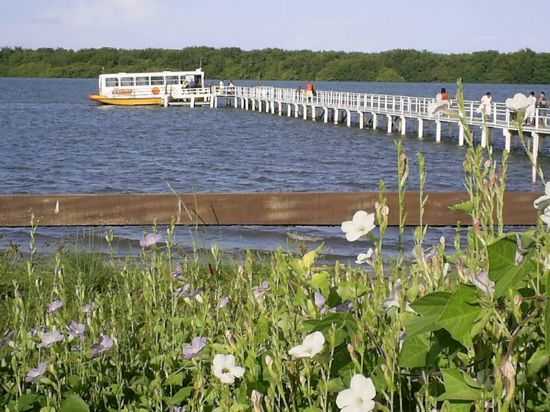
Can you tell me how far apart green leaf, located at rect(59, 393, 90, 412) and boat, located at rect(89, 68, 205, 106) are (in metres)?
70.0

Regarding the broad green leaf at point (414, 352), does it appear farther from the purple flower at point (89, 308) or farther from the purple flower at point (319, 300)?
the purple flower at point (89, 308)

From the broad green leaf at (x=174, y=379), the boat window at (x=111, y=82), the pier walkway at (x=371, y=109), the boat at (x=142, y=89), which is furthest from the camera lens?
the boat window at (x=111, y=82)

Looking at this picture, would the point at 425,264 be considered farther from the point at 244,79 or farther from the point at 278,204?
the point at 244,79

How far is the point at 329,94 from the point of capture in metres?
54.3

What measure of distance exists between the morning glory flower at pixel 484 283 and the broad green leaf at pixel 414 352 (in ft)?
0.70

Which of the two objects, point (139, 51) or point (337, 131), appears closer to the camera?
point (337, 131)

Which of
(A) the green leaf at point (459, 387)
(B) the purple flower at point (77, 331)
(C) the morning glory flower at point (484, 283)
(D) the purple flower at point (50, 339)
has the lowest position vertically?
(B) the purple flower at point (77, 331)

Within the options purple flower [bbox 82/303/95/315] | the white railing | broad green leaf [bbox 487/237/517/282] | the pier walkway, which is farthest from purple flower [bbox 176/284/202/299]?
the white railing

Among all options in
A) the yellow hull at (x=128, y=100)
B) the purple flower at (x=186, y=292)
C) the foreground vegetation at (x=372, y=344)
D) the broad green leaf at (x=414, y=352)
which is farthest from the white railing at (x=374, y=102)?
the broad green leaf at (x=414, y=352)

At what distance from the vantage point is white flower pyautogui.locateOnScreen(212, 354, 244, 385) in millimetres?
1696

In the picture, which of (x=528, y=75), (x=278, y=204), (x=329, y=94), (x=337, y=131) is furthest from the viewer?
(x=528, y=75)

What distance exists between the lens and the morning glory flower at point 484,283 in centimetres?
149

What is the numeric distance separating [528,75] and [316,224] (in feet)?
410

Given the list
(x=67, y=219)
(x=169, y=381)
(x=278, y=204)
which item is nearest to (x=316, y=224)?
(x=278, y=204)
